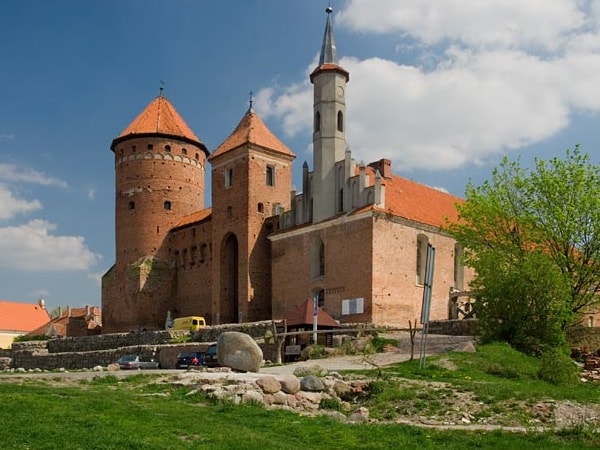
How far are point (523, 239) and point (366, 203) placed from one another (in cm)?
876

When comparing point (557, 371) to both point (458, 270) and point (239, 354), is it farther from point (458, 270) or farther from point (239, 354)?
A: point (458, 270)

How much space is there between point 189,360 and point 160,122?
88.3 feet

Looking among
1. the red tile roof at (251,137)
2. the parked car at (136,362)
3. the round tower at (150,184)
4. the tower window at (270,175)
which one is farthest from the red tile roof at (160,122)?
the parked car at (136,362)

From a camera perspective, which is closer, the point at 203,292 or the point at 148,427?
the point at 148,427

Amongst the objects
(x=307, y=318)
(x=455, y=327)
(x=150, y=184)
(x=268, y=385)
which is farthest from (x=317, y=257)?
(x=268, y=385)

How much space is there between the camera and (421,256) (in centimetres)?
3959

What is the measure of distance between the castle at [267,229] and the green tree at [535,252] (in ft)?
15.8

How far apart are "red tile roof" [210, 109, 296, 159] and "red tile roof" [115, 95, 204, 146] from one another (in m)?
6.25

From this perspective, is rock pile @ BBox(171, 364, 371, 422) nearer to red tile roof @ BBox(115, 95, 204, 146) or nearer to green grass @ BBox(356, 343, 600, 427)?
green grass @ BBox(356, 343, 600, 427)

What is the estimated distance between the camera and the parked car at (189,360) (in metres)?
29.1

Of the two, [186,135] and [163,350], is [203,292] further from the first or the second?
[163,350]

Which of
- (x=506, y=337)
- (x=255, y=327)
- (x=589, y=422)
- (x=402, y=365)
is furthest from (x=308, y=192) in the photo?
(x=589, y=422)

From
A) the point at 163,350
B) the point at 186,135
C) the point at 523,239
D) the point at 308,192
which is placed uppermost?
the point at 186,135

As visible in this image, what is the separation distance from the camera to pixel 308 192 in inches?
1620
